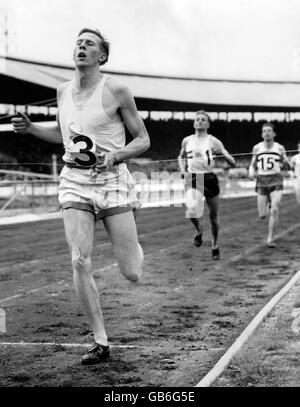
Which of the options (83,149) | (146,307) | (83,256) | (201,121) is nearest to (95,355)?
(83,256)

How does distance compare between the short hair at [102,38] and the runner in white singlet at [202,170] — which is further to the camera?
the runner in white singlet at [202,170]

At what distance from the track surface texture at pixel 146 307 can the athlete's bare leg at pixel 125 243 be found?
2.02 feet

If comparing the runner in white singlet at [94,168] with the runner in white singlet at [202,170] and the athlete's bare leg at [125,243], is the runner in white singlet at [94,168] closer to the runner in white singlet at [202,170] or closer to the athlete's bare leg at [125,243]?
the athlete's bare leg at [125,243]

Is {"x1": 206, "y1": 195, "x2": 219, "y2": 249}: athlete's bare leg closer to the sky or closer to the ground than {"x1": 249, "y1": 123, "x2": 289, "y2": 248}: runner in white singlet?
closer to the ground

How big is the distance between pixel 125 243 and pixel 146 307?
89.2 inches

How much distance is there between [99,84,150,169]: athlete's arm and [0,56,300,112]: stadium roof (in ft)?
71.9

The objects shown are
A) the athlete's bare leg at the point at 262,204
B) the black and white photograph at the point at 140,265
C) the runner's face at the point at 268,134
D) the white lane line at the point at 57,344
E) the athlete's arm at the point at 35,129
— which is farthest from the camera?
the athlete's bare leg at the point at 262,204

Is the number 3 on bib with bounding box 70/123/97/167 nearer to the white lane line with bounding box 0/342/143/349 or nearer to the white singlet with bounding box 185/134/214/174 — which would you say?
the white lane line with bounding box 0/342/143/349

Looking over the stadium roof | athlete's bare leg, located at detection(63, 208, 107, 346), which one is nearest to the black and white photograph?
athlete's bare leg, located at detection(63, 208, 107, 346)

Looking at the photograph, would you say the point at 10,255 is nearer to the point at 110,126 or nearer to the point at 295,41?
the point at 295,41

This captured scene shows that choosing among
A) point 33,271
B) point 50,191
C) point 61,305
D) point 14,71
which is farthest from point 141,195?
point 61,305

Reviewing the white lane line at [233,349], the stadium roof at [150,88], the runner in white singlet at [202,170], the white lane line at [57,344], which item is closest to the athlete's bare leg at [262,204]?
the runner in white singlet at [202,170]

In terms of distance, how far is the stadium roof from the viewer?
2975 cm

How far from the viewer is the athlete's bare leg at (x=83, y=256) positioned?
4789 mm
